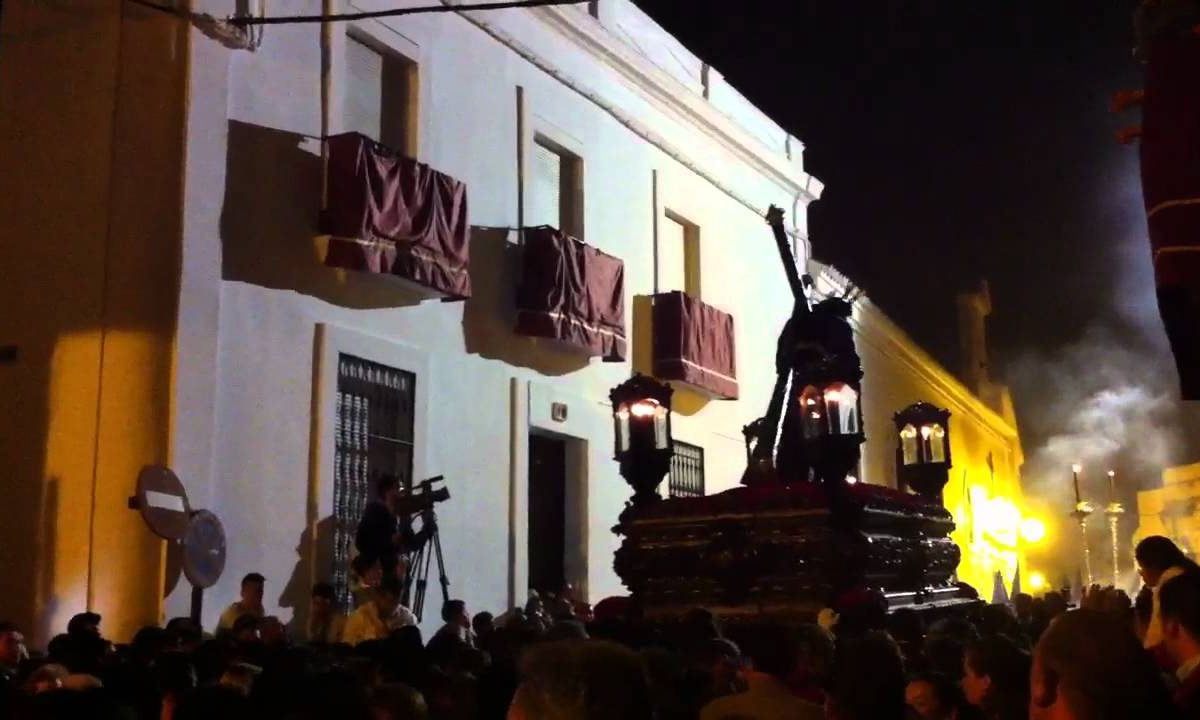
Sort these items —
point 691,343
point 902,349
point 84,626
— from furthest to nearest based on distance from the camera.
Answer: point 902,349, point 691,343, point 84,626

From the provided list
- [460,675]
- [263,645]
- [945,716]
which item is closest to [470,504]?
[263,645]

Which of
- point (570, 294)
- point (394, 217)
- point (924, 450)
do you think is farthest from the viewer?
point (570, 294)

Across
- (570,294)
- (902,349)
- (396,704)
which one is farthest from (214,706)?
(902,349)

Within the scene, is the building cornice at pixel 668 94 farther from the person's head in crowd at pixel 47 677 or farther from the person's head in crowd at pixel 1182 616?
the person's head in crowd at pixel 1182 616

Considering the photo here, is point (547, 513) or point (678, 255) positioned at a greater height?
point (678, 255)

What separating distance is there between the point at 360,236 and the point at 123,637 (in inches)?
158

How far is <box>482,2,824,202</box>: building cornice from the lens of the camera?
16047 mm

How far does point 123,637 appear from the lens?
975 centimetres

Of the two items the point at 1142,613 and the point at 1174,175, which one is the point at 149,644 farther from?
the point at 1174,175

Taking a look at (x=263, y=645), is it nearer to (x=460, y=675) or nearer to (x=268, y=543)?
(x=460, y=675)

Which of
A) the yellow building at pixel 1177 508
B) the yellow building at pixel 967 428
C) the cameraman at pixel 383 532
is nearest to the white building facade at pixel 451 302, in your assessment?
the cameraman at pixel 383 532

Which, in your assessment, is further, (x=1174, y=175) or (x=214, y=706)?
(x=214, y=706)

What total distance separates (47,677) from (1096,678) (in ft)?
14.4

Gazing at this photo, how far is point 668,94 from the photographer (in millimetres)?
18266
